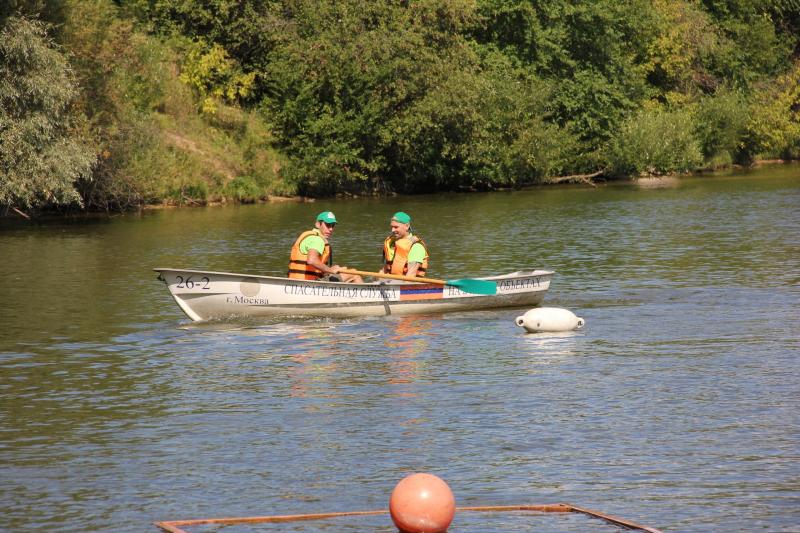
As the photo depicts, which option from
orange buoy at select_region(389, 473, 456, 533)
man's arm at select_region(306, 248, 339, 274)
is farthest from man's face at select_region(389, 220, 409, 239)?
orange buoy at select_region(389, 473, 456, 533)

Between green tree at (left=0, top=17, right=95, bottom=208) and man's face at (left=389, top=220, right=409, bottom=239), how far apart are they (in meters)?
16.5

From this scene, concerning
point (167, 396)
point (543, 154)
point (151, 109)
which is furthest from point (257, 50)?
point (167, 396)

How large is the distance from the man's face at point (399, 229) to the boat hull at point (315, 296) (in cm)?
100

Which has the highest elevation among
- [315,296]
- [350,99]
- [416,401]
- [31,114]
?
[350,99]

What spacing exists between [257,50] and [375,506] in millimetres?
47449

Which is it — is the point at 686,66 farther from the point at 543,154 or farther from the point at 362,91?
the point at 362,91

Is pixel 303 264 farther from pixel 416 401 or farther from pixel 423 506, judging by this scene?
pixel 423 506

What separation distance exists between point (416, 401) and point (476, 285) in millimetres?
7133

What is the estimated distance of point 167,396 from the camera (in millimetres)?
16031

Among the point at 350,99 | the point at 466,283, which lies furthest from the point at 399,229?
the point at 350,99

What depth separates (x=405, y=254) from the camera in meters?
22.6

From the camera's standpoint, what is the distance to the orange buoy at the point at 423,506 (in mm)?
9656

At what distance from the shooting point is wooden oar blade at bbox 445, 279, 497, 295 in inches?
877

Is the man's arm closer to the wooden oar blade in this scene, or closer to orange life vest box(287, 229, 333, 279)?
orange life vest box(287, 229, 333, 279)
